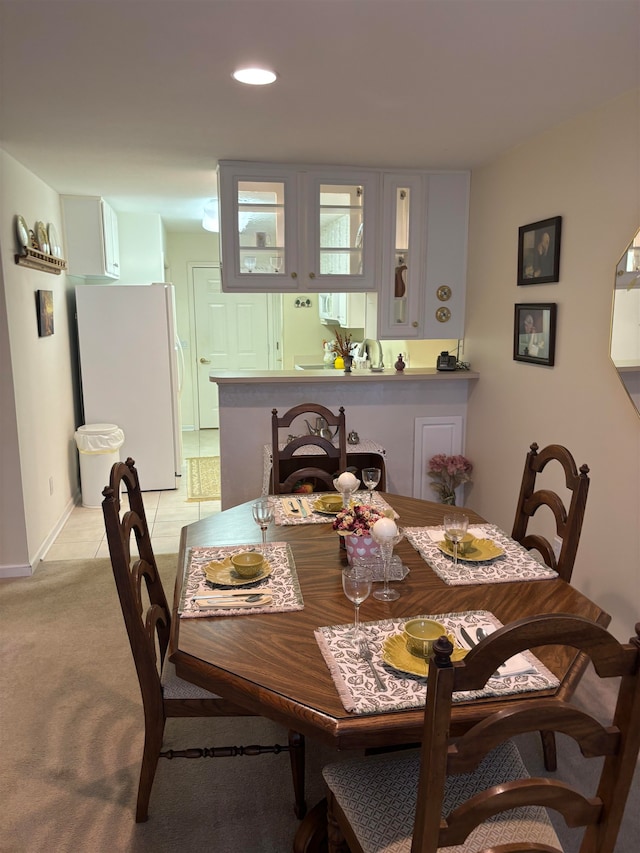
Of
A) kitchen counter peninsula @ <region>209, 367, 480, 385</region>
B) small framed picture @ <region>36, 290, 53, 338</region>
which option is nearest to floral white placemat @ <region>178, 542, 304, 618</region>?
kitchen counter peninsula @ <region>209, 367, 480, 385</region>

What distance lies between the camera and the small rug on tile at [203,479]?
5.10 meters

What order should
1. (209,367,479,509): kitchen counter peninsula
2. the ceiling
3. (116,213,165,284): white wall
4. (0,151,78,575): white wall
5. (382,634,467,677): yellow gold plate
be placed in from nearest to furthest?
(382,634,467,677): yellow gold plate < the ceiling < (0,151,78,575): white wall < (209,367,479,509): kitchen counter peninsula < (116,213,165,284): white wall

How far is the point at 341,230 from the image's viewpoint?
3900 millimetres

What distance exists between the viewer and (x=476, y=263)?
153 inches

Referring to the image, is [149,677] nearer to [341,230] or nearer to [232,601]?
[232,601]

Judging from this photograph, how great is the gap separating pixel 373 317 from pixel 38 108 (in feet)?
7.38

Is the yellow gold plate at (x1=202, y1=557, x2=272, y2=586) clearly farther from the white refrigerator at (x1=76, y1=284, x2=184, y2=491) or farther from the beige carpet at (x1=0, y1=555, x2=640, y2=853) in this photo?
the white refrigerator at (x1=76, y1=284, x2=184, y2=491)

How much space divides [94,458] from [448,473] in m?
2.65

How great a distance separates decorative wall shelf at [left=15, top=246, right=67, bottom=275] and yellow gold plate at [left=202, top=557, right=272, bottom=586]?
2.49m

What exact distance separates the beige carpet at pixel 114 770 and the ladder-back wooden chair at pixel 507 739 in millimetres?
685

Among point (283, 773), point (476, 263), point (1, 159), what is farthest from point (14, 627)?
point (476, 263)

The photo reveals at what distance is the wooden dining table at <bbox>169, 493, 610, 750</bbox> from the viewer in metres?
1.23

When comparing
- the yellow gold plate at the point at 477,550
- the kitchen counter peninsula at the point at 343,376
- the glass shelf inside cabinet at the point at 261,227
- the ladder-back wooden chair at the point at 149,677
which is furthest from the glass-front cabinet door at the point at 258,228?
the yellow gold plate at the point at 477,550

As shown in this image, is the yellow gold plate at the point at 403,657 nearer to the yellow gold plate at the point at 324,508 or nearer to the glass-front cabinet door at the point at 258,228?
the yellow gold plate at the point at 324,508
